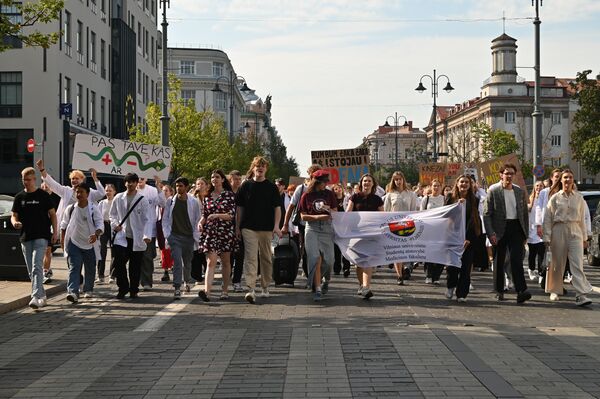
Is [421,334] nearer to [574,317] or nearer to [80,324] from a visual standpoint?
[574,317]

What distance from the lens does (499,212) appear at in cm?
1302

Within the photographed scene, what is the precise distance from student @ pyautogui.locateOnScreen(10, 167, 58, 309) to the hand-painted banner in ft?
17.2

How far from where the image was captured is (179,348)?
29.4ft

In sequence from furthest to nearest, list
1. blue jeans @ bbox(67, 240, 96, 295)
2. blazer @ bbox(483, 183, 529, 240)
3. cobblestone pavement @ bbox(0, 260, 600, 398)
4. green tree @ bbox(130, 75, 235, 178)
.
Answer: green tree @ bbox(130, 75, 235, 178) → blue jeans @ bbox(67, 240, 96, 295) → blazer @ bbox(483, 183, 529, 240) → cobblestone pavement @ bbox(0, 260, 600, 398)

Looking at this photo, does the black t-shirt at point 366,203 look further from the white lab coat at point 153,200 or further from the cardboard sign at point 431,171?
the cardboard sign at point 431,171

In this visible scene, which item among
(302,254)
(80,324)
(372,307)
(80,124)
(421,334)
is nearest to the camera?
(421,334)

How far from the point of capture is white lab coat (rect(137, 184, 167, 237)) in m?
14.4

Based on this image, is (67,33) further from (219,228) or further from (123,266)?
(219,228)

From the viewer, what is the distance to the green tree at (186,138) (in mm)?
43500

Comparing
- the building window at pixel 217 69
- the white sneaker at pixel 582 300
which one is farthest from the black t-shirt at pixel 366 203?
the building window at pixel 217 69

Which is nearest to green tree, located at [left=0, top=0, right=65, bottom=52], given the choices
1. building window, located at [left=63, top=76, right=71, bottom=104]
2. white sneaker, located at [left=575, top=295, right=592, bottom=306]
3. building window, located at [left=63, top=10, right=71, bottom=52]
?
white sneaker, located at [left=575, top=295, right=592, bottom=306]

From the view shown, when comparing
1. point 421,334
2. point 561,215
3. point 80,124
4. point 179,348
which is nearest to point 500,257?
point 561,215

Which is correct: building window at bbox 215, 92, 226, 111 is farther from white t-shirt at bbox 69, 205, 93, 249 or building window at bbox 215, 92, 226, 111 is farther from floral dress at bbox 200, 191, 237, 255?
floral dress at bbox 200, 191, 237, 255

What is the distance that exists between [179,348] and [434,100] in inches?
1651
